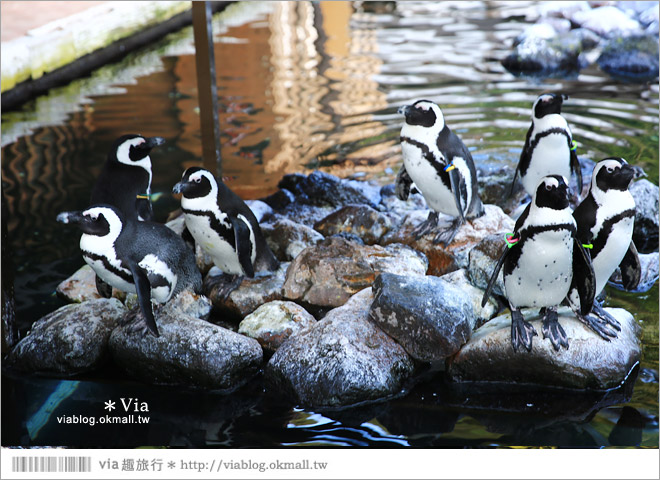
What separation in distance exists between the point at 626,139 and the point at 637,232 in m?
1.38

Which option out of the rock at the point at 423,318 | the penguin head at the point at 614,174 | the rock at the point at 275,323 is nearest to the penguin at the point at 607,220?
the penguin head at the point at 614,174

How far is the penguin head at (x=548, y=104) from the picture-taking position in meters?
3.18

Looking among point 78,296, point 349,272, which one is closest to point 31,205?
point 78,296

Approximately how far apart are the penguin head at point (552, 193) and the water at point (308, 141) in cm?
58

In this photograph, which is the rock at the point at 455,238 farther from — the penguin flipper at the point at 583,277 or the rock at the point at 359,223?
the penguin flipper at the point at 583,277

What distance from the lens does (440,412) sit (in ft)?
7.38

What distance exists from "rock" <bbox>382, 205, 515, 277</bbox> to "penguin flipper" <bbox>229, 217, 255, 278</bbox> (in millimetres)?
705

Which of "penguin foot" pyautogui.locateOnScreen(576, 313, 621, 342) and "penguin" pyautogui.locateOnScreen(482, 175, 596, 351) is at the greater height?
"penguin" pyautogui.locateOnScreen(482, 175, 596, 351)

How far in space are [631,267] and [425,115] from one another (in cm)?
94

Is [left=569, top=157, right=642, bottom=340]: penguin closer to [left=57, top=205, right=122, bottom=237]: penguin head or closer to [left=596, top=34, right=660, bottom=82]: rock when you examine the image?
[left=57, top=205, right=122, bottom=237]: penguin head

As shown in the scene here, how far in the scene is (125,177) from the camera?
9.96ft

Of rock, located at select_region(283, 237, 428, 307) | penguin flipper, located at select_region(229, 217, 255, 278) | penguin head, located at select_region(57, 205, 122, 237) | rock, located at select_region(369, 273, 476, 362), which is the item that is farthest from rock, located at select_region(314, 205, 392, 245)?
penguin head, located at select_region(57, 205, 122, 237)

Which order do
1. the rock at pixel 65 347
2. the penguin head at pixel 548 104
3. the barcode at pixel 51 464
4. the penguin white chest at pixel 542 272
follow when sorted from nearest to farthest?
the barcode at pixel 51 464 < the penguin white chest at pixel 542 272 < the rock at pixel 65 347 < the penguin head at pixel 548 104

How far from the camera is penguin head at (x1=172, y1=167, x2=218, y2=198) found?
269 centimetres
